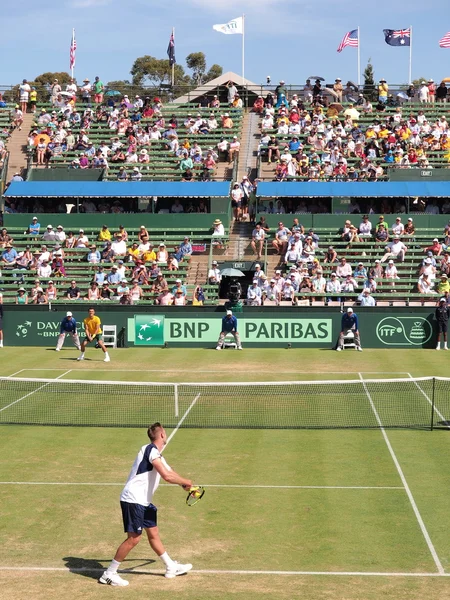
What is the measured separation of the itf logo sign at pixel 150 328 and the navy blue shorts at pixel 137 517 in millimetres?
25195

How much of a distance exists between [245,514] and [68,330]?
21.0 metres

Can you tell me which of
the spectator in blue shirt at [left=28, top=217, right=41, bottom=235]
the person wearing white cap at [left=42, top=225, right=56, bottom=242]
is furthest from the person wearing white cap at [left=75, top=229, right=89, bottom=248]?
the spectator in blue shirt at [left=28, top=217, right=41, bottom=235]

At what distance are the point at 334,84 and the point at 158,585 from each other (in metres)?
47.7

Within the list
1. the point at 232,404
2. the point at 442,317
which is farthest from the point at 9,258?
the point at 232,404

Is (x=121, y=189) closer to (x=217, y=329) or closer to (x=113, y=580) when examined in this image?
(x=217, y=329)

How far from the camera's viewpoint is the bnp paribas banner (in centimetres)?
3750

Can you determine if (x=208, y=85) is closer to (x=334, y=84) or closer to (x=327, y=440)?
(x=334, y=84)

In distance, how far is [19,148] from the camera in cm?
5500

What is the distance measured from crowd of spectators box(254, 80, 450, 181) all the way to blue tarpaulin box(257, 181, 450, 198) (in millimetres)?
731

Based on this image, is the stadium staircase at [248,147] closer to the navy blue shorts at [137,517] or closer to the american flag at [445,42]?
the american flag at [445,42]

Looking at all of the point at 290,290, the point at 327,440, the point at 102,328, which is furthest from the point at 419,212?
the point at 327,440

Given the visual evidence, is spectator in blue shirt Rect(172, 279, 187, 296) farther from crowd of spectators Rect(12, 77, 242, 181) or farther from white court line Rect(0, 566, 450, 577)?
white court line Rect(0, 566, 450, 577)

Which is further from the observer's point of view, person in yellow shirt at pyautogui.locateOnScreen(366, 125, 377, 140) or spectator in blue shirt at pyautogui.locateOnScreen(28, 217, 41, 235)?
person in yellow shirt at pyautogui.locateOnScreen(366, 125, 377, 140)

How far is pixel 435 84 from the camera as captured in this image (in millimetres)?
57188
